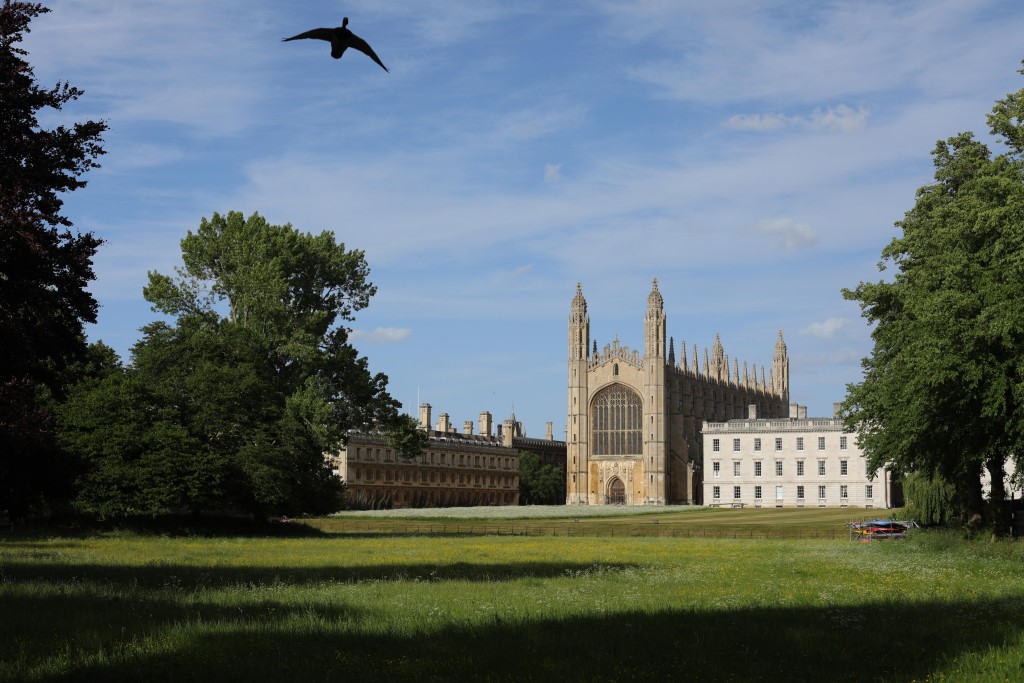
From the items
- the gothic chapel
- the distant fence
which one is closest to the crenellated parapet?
the gothic chapel

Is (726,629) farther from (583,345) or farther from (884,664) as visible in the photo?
(583,345)

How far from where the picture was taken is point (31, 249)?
23406mm

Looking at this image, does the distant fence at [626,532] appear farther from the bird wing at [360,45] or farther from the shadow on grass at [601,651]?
the bird wing at [360,45]

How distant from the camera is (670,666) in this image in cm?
1706

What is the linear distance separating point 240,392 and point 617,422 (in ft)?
340

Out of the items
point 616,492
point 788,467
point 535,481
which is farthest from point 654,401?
point 535,481

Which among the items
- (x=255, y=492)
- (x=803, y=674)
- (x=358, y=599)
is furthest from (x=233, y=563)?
(x=803, y=674)

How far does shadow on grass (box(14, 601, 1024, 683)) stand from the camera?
1628 cm

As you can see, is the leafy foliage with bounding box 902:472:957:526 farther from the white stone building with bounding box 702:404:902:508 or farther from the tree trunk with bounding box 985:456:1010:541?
the white stone building with bounding box 702:404:902:508

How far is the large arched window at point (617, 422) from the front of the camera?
157375 mm

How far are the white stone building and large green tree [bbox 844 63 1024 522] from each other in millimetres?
89952

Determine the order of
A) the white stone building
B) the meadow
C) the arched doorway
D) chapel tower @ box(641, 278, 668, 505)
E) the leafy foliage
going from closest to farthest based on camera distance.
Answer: the meadow
the leafy foliage
the white stone building
chapel tower @ box(641, 278, 668, 505)
the arched doorway

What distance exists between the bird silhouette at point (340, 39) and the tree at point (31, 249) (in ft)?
41.8

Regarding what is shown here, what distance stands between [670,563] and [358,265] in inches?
1360
